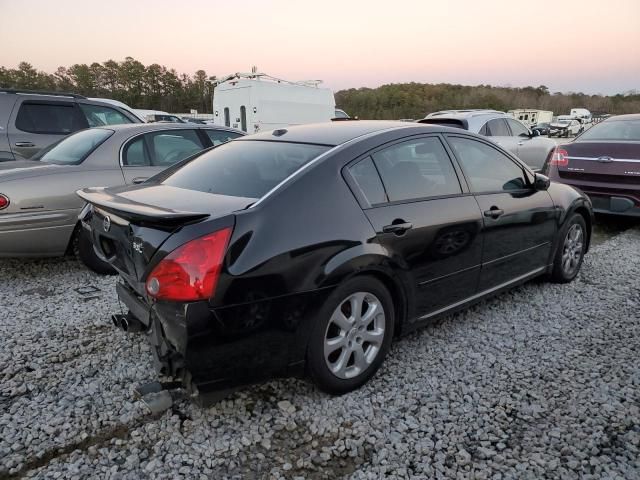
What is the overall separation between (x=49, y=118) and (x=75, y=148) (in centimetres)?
244

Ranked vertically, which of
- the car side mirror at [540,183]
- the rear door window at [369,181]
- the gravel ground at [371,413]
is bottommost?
the gravel ground at [371,413]

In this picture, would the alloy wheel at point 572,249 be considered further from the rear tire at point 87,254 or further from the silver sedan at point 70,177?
the rear tire at point 87,254

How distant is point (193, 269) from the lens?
2.08 m

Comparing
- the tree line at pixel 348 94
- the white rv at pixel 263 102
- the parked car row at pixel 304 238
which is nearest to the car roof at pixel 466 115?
the white rv at pixel 263 102

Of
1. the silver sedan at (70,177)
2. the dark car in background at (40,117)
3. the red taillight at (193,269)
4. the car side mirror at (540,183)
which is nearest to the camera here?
the red taillight at (193,269)

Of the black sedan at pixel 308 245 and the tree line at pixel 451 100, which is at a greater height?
the tree line at pixel 451 100

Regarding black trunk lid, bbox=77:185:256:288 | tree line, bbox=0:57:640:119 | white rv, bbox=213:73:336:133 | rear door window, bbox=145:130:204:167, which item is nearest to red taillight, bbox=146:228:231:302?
black trunk lid, bbox=77:185:256:288

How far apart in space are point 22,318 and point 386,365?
9.28 feet

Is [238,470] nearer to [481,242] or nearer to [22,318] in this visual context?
[481,242]

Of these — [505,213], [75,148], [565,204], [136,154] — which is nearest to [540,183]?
[565,204]

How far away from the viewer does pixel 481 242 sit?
10.7 feet

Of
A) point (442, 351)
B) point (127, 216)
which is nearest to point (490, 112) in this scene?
point (442, 351)

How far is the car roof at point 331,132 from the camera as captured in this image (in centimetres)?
291

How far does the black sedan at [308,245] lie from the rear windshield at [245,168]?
14 millimetres
